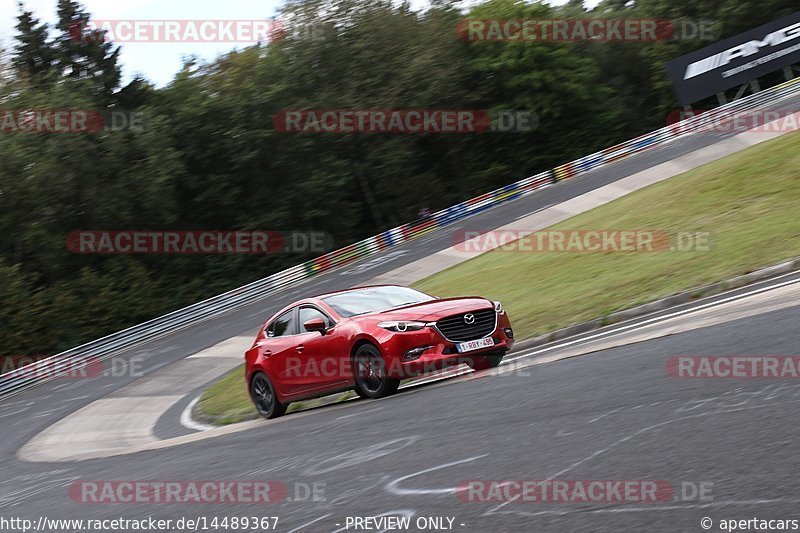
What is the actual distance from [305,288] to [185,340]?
743 cm

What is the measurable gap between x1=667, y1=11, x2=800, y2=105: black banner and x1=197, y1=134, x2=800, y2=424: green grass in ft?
89.5

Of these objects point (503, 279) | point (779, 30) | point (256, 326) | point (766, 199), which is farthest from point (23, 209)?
point (779, 30)

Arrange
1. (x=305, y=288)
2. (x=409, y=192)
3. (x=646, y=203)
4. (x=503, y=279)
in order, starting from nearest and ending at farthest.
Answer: (x=503, y=279) → (x=646, y=203) → (x=305, y=288) → (x=409, y=192)

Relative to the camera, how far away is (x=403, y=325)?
12.2 meters

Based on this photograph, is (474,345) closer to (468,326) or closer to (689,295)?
(468,326)

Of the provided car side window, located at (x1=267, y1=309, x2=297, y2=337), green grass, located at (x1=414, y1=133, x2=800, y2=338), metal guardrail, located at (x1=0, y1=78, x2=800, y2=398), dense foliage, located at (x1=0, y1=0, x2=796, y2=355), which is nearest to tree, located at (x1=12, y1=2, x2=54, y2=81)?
dense foliage, located at (x1=0, y1=0, x2=796, y2=355)

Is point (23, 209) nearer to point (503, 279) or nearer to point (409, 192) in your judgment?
point (409, 192)

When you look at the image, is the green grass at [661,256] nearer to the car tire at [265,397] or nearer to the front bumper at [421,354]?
the front bumper at [421,354]

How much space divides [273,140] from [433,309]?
46.3 meters

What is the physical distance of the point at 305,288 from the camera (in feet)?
133

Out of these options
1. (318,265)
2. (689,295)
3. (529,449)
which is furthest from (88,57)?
(529,449)

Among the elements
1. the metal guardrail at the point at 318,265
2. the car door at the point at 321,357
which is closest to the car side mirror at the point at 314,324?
the car door at the point at 321,357

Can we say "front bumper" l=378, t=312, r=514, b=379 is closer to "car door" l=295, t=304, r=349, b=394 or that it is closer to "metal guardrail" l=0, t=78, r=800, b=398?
"car door" l=295, t=304, r=349, b=394

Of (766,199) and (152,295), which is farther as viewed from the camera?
(152,295)
